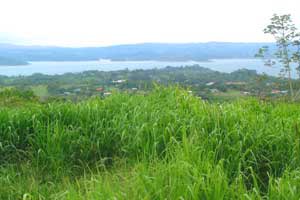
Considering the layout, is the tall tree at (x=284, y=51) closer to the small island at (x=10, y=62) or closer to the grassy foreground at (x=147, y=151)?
the grassy foreground at (x=147, y=151)

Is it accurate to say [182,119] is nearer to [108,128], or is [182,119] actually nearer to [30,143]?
[108,128]

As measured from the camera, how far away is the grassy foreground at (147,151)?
7.78 ft

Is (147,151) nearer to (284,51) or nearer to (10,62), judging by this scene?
(284,51)

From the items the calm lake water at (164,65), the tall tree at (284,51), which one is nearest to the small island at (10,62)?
the calm lake water at (164,65)

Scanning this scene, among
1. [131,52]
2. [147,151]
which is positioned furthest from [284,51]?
[131,52]

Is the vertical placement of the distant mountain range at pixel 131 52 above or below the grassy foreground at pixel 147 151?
above

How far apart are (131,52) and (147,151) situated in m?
43.3

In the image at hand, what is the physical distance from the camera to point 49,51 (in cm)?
5459

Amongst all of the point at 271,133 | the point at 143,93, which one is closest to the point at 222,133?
the point at 271,133

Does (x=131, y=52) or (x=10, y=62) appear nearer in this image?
(x=10, y=62)

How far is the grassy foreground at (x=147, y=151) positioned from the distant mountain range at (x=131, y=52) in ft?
74.1

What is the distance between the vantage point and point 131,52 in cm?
4606

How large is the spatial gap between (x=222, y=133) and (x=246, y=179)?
598mm

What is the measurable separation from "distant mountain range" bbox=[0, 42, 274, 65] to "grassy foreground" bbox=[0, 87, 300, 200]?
74.1ft
